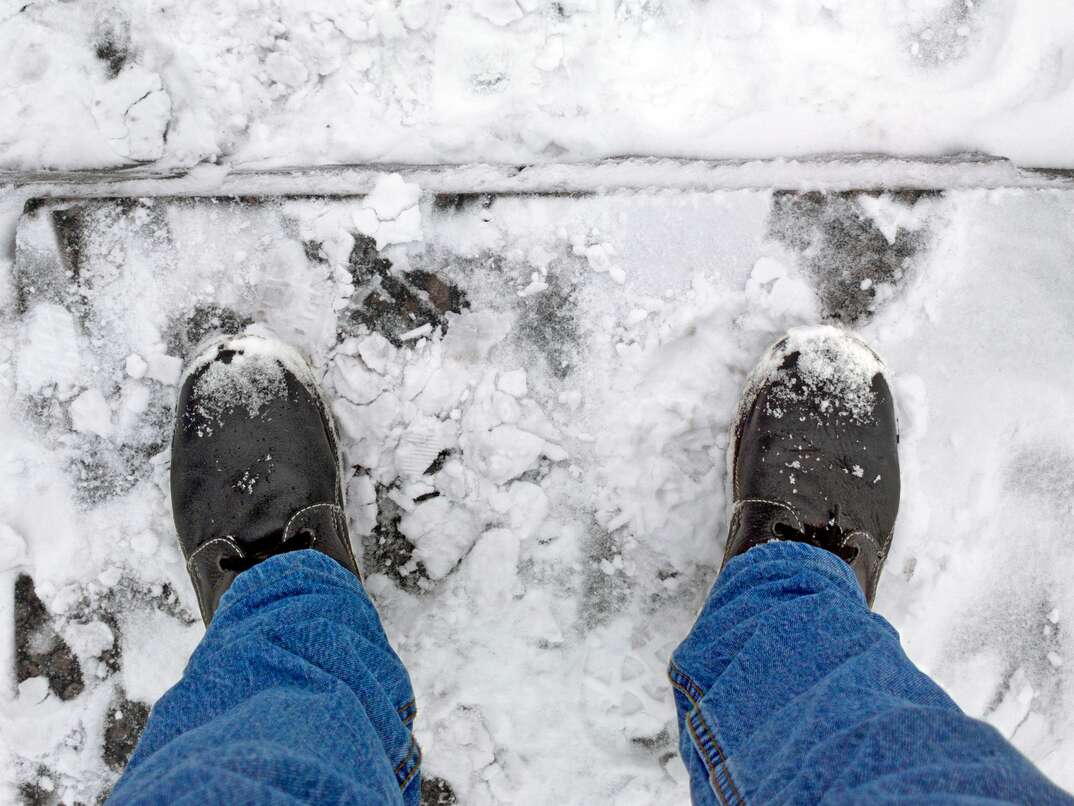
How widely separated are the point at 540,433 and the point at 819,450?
489 mm

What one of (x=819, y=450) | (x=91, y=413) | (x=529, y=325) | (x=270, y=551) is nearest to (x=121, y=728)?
(x=270, y=551)

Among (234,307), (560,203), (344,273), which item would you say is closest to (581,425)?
(560,203)

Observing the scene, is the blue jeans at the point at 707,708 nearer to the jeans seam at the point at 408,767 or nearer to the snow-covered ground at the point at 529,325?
the jeans seam at the point at 408,767

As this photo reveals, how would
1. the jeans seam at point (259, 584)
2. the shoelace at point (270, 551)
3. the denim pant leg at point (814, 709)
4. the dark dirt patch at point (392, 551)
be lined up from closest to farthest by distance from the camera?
the denim pant leg at point (814, 709), the jeans seam at point (259, 584), the shoelace at point (270, 551), the dark dirt patch at point (392, 551)

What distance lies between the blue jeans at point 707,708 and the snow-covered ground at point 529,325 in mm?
248

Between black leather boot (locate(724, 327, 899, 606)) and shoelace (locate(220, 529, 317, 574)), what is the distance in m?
0.70

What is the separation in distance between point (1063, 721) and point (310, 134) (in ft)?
5.65

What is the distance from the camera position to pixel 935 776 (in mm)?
657

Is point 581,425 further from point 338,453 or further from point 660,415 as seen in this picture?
point 338,453

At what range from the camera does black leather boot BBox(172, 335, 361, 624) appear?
3.91 feet

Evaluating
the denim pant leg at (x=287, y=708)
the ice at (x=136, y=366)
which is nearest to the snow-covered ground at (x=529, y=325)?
the ice at (x=136, y=366)

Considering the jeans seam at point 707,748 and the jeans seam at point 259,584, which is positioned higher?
the jeans seam at point 259,584

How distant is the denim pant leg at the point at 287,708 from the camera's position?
70 cm

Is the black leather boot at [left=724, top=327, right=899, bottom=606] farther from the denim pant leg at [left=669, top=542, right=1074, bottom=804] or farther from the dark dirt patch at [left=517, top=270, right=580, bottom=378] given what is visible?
the dark dirt patch at [left=517, top=270, right=580, bottom=378]
